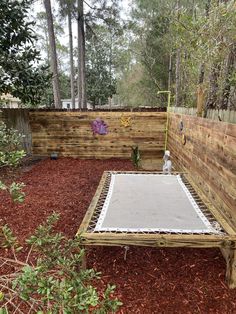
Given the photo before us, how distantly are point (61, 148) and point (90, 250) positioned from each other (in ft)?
17.0

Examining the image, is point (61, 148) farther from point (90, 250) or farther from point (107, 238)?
point (107, 238)

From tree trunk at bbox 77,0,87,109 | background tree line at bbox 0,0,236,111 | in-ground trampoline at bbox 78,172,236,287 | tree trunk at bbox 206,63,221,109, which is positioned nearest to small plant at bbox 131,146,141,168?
background tree line at bbox 0,0,236,111

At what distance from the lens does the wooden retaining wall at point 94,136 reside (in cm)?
746

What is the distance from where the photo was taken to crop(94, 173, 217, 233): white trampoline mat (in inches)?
97.4

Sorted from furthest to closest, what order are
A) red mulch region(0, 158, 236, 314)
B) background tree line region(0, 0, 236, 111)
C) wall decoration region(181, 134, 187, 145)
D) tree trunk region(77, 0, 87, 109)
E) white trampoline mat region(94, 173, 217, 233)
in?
tree trunk region(77, 0, 87, 109), wall decoration region(181, 134, 187, 145), background tree line region(0, 0, 236, 111), white trampoline mat region(94, 173, 217, 233), red mulch region(0, 158, 236, 314)

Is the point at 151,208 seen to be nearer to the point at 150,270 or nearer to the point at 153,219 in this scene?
the point at 153,219

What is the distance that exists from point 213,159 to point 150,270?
1.53 metres

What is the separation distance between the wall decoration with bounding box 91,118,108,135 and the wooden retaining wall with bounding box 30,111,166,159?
89mm

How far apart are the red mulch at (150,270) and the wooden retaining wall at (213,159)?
0.56m

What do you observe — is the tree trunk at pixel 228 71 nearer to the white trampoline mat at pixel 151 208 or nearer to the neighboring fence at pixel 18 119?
the white trampoline mat at pixel 151 208

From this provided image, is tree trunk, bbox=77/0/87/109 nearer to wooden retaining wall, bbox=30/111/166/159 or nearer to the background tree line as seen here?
the background tree line

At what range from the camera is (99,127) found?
752 centimetres

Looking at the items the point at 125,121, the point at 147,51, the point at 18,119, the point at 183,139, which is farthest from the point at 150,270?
the point at 147,51

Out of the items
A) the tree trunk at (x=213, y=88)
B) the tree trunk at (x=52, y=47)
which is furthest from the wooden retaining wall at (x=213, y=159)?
the tree trunk at (x=52, y=47)
